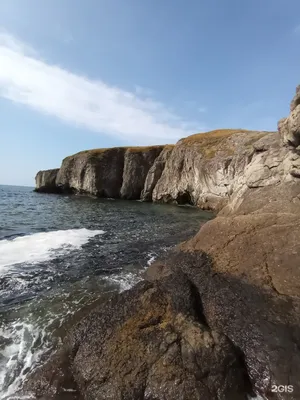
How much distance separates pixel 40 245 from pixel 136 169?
49087 millimetres

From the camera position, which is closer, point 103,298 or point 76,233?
point 103,298

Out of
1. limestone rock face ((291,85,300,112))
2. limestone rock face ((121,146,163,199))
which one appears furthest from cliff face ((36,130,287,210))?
limestone rock face ((291,85,300,112))

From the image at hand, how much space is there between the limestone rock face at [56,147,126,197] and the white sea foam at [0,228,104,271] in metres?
45.8

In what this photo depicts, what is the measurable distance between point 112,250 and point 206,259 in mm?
7275

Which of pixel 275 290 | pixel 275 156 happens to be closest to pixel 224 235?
pixel 275 290

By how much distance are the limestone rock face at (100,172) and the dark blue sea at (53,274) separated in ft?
143

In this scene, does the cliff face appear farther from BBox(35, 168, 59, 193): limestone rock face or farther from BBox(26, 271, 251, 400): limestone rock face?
BBox(26, 271, 251, 400): limestone rock face

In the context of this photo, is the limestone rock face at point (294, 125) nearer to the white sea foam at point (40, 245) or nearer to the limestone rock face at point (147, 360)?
the limestone rock face at point (147, 360)

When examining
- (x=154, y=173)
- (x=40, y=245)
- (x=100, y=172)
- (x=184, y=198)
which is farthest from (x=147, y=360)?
(x=100, y=172)

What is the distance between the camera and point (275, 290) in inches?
299

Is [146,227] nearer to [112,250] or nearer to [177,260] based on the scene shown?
[112,250]

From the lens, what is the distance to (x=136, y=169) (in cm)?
6469

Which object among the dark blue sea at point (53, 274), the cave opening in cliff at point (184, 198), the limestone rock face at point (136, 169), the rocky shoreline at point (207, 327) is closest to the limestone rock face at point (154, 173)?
the limestone rock face at point (136, 169)

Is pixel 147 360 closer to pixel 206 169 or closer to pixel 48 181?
pixel 206 169
